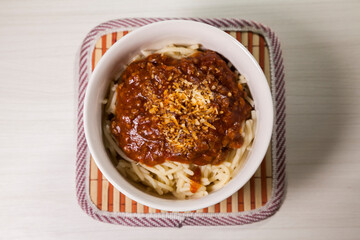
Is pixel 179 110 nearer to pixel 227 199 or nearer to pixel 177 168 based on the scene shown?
pixel 177 168

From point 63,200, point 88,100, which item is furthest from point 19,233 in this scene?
point 88,100

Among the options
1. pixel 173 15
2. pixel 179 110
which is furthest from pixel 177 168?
pixel 173 15

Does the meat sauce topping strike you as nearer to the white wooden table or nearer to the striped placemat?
the striped placemat

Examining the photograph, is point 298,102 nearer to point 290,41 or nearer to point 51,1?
point 290,41

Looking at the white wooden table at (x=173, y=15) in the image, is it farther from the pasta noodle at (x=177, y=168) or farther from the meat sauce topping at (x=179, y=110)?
the meat sauce topping at (x=179, y=110)

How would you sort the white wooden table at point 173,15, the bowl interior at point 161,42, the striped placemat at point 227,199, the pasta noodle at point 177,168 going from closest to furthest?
the bowl interior at point 161,42 < the pasta noodle at point 177,168 < the striped placemat at point 227,199 < the white wooden table at point 173,15

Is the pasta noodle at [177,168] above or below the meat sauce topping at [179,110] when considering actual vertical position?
below

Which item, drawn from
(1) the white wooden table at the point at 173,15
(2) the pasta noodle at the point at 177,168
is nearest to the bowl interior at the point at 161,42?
(2) the pasta noodle at the point at 177,168
